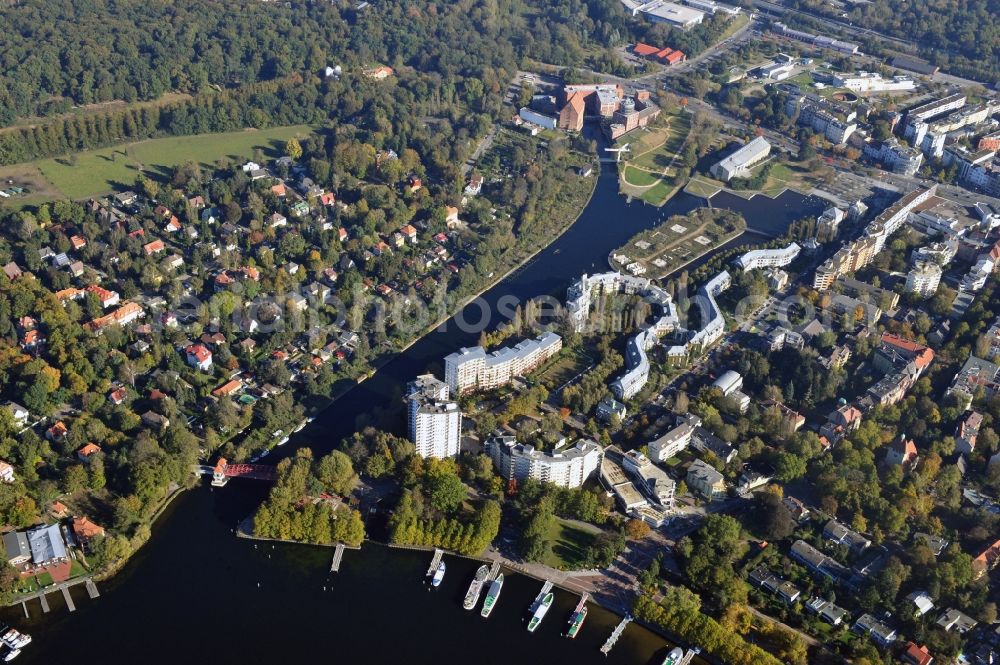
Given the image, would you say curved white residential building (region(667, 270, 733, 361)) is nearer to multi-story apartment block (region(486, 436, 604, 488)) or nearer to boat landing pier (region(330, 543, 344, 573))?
multi-story apartment block (region(486, 436, 604, 488))

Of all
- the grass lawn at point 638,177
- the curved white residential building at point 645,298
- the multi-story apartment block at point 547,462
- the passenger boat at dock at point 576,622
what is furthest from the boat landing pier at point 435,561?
the grass lawn at point 638,177

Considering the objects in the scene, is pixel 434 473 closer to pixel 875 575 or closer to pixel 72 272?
pixel 875 575

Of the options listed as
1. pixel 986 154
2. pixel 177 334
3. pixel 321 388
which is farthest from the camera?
pixel 986 154

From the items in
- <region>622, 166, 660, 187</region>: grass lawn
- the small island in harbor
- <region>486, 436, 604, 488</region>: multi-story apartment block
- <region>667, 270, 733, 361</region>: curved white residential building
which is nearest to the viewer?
<region>486, 436, 604, 488</region>: multi-story apartment block

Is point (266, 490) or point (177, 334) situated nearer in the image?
point (266, 490)

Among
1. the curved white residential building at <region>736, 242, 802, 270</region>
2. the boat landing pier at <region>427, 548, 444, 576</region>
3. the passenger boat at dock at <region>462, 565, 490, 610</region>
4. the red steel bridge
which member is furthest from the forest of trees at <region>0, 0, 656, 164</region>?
the passenger boat at dock at <region>462, 565, 490, 610</region>

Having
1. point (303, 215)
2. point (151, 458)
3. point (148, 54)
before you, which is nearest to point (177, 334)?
point (151, 458)

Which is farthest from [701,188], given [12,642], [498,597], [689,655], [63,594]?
[12,642]

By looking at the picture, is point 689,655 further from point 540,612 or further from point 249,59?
point 249,59
